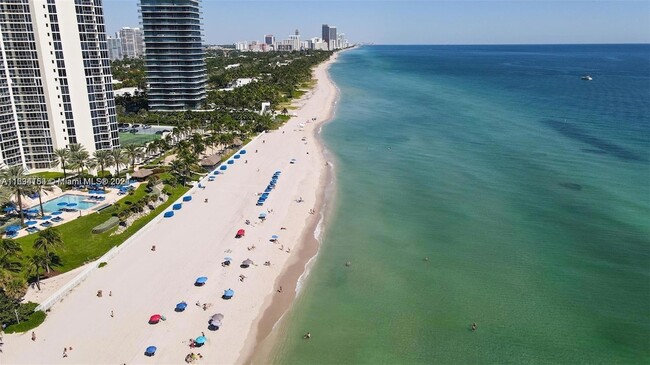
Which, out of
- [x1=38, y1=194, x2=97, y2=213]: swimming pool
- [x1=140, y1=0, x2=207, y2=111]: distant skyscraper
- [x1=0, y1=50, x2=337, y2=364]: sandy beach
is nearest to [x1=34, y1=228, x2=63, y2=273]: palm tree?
[x1=0, y1=50, x2=337, y2=364]: sandy beach

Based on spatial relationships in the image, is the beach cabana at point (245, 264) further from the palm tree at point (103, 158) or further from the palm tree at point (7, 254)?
the palm tree at point (103, 158)

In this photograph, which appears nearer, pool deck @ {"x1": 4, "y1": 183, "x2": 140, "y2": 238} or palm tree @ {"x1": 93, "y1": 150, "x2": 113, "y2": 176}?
pool deck @ {"x1": 4, "y1": 183, "x2": 140, "y2": 238}

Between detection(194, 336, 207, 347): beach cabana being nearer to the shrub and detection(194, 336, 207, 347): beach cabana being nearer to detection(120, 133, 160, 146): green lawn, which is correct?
the shrub

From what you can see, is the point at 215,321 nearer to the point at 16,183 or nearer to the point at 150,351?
the point at 150,351

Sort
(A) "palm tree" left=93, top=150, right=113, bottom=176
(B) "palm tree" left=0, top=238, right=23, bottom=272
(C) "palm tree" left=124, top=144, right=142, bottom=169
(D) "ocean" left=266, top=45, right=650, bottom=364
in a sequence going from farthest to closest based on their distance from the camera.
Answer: (C) "palm tree" left=124, top=144, right=142, bottom=169, (A) "palm tree" left=93, top=150, right=113, bottom=176, (B) "palm tree" left=0, top=238, right=23, bottom=272, (D) "ocean" left=266, top=45, right=650, bottom=364

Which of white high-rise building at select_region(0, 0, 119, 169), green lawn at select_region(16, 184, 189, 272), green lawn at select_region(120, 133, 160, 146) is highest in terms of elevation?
white high-rise building at select_region(0, 0, 119, 169)

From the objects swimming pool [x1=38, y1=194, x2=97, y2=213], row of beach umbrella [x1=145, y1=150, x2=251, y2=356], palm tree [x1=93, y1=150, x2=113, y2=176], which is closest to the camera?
row of beach umbrella [x1=145, y1=150, x2=251, y2=356]

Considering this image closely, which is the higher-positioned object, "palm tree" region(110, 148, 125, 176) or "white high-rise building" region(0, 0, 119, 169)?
"white high-rise building" region(0, 0, 119, 169)
